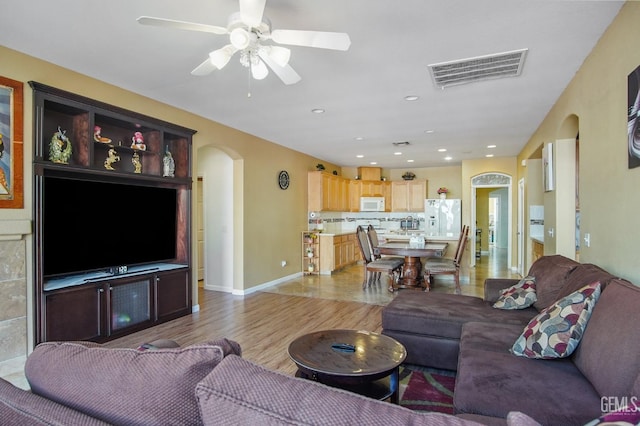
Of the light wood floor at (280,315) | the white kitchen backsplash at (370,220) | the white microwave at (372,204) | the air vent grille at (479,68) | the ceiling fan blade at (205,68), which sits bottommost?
the light wood floor at (280,315)

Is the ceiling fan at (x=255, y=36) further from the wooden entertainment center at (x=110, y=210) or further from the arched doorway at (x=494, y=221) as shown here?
the arched doorway at (x=494, y=221)

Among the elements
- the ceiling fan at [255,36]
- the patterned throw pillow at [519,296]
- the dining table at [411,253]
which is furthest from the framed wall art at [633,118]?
the dining table at [411,253]

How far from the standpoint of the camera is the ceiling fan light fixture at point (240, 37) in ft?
6.86

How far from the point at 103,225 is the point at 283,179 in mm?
3555

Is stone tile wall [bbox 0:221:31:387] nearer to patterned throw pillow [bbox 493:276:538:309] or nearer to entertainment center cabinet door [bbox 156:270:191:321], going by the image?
entertainment center cabinet door [bbox 156:270:191:321]

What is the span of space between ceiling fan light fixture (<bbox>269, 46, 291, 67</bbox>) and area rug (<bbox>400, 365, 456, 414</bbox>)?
243cm

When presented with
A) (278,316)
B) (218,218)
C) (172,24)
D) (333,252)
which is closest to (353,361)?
(172,24)

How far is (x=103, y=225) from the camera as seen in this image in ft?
11.9

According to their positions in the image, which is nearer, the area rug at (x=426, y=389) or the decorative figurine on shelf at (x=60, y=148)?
the area rug at (x=426, y=389)

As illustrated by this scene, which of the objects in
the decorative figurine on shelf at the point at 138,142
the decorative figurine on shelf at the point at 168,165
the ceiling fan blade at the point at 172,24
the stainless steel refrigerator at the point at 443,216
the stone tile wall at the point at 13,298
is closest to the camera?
the ceiling fan blade at the point at 172,24

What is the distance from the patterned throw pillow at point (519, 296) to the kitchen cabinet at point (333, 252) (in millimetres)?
4489

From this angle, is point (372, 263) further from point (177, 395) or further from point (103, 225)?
point (177, 395)

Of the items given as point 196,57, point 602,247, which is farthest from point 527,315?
point 196,57

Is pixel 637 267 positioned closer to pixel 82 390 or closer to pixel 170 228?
pixel 82 390
